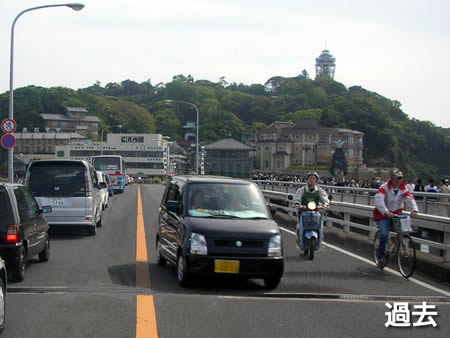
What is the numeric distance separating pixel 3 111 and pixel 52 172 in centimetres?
12628

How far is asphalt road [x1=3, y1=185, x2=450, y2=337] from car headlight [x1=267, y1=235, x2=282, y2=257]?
54 centimetres

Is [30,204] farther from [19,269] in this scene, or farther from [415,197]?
[415,197]

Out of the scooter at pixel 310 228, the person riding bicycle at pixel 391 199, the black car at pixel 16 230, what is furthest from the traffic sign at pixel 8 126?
the person riding bicycle at pixel 391 199

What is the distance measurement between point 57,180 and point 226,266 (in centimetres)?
806

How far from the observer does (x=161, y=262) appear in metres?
10.8

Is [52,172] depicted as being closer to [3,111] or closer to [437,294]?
[437,294]

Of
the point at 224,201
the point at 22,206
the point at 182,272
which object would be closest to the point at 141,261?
the point at 22,206

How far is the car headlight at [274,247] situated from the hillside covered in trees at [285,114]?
275 ft

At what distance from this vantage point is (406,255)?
32.7 ft

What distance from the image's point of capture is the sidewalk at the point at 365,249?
10.0 metres

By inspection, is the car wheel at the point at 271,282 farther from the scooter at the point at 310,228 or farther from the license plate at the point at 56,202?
the license plate at the point at 56,202

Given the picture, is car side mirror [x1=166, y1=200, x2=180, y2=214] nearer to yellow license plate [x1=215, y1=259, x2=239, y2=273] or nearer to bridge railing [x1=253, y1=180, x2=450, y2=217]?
yellow license plate [x1=215, y1=259, x2=239, y2=273]

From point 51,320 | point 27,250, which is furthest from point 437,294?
point 27,250

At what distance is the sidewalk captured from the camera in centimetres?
1002
